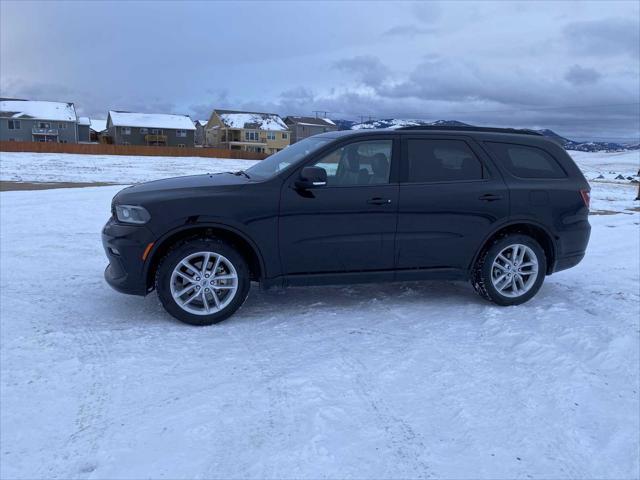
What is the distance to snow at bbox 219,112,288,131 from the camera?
77.4 metres

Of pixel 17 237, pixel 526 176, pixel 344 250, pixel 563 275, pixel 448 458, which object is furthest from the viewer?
pixel 17 237

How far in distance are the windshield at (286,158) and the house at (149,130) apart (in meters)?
73.1

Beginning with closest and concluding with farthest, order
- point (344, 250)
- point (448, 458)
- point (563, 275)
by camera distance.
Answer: point (448, 458)
point (344, 250)
point (563, 275)

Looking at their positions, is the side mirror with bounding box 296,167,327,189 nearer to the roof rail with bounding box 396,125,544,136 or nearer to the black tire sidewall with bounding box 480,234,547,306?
the roof rail with bounding box 396,125,544,136

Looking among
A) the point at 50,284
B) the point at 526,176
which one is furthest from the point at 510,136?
the point at 50,284

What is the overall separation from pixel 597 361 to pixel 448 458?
190cm

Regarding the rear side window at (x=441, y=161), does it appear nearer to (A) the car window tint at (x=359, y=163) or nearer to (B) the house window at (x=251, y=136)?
(A) the car window tint at (x=359, y=163)

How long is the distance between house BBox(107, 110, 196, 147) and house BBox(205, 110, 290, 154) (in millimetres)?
4910

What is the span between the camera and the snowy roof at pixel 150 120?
73.9 metres

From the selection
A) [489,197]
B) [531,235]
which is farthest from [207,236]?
[531,235]

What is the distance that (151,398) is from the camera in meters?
3.29

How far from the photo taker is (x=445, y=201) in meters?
4.99

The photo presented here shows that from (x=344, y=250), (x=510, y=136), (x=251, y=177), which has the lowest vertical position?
(x=344, y=250)

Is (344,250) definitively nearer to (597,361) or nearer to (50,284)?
(597,361)
